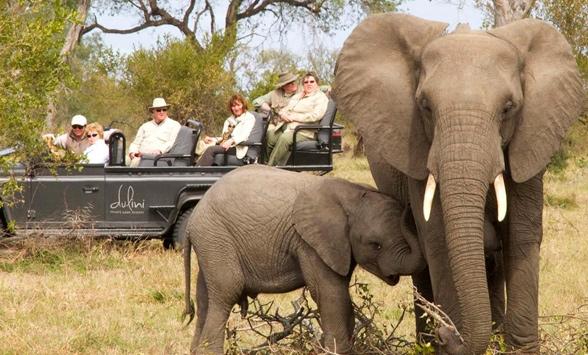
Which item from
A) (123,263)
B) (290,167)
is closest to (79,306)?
(123,263)

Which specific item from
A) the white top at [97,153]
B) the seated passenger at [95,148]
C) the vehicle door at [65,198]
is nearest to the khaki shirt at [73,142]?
the seated passenger at [95,148]

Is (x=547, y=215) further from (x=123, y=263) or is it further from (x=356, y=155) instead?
(x=356, y=155)

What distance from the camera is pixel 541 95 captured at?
5.60 m

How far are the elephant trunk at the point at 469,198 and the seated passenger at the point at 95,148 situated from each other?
6903mm

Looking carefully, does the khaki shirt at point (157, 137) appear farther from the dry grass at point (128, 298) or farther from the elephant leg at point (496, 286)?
the elephant leg at point (496, 286)

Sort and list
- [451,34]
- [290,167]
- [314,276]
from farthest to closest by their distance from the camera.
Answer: [290,167] < [314,276] < [451,34]

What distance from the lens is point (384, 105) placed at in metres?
5.91

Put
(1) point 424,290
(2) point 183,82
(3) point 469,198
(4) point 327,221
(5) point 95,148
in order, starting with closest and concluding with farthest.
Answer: (3) point 469,198 < (4) point 327,221 < (1) point 424,290 < (5) point 95,148 < (2) point 183,82

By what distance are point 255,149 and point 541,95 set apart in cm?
649

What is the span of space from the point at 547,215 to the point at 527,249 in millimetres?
7923

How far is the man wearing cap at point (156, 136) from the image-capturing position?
12.1 meters

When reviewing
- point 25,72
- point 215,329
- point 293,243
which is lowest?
point 215,329

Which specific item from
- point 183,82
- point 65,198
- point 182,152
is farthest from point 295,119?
point 183,82

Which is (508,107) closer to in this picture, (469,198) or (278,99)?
(469,198)
